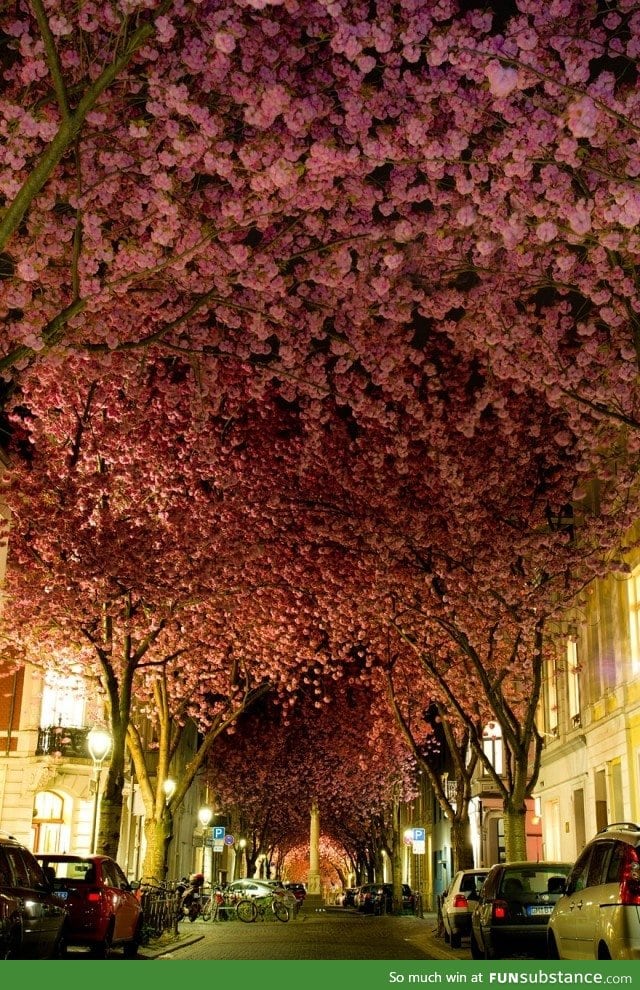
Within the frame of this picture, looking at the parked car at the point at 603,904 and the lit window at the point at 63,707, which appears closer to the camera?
the parked car at the point at 603,904

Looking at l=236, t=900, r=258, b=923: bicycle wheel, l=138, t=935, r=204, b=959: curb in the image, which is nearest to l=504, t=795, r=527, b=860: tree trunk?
l=138, t=935, r=204, b=959: curb

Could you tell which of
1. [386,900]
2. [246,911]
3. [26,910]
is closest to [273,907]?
[246,911]

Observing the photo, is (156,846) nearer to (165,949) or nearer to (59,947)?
(165,949)

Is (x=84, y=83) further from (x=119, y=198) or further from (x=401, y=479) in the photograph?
(x=401, y=479)

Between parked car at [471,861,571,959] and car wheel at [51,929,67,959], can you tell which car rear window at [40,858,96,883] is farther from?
parked car at [471,861,571,959]

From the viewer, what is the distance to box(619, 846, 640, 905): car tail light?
9633mm

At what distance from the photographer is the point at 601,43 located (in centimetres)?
1145

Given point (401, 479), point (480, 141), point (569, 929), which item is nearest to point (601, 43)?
point (480, 141)

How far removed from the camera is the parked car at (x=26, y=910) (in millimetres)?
11492

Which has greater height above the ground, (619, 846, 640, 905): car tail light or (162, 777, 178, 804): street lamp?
(162, 777, 178, 804): street lamp

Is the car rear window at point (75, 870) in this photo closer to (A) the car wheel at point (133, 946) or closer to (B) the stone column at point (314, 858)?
(A) the car wheel at point (133, 946)

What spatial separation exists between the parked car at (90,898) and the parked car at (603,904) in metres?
7.32

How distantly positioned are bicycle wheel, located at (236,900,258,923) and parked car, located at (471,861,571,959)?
23.7 m

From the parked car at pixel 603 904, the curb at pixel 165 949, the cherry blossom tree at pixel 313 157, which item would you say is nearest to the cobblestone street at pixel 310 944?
the curb at pixel 165 949
